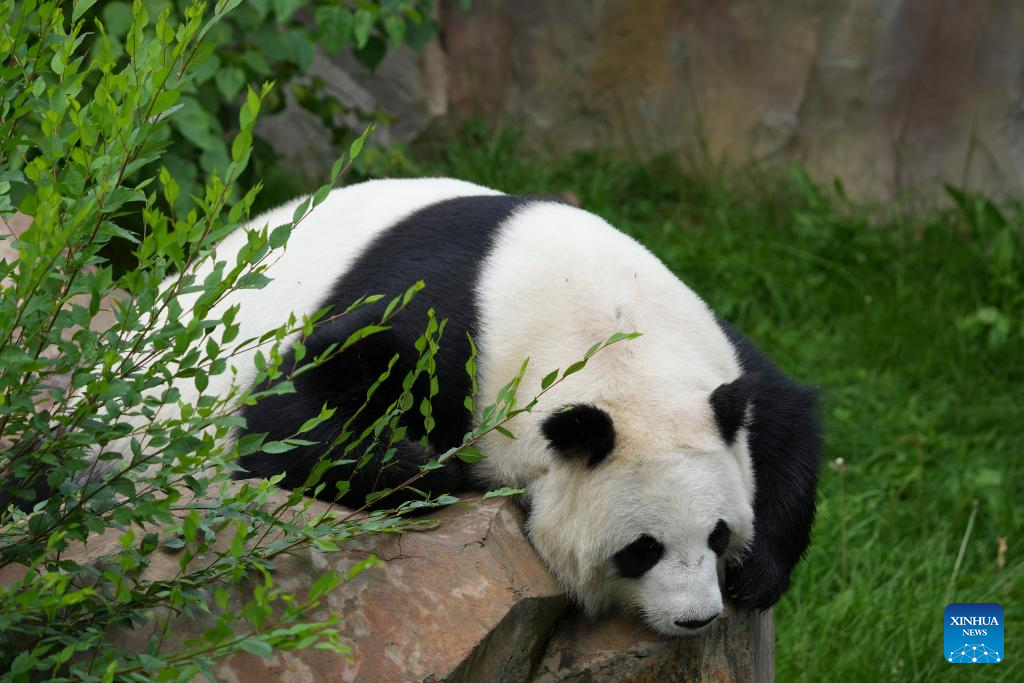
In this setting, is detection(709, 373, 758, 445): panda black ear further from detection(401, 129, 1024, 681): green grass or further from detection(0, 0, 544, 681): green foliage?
detection(401, 129, 1024, 681): green grass

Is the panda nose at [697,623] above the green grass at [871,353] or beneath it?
above

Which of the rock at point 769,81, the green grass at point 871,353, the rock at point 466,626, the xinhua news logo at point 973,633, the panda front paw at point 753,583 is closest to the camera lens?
the rock at point 466,626

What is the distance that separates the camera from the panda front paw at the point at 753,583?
9.09ft

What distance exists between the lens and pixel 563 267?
2.81 metres

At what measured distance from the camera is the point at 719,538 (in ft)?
8.39

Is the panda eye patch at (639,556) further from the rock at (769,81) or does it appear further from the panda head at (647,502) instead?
the rock at (769,81)

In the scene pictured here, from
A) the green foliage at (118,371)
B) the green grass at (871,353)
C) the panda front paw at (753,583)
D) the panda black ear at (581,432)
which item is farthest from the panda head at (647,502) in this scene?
the green grass at (871,353)

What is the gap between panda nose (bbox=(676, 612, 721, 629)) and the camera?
8.07 feet

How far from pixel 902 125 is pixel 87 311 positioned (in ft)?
16.9

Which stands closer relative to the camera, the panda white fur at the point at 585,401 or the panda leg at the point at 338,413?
the panda white fur at the point at 585,401

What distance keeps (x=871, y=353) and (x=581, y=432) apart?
3.14 meters

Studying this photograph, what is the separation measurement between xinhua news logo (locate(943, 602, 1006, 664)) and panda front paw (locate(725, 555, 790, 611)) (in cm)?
116

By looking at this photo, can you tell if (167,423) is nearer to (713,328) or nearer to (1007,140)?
(713,328)

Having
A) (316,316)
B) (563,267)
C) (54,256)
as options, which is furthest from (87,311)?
(563,267)
